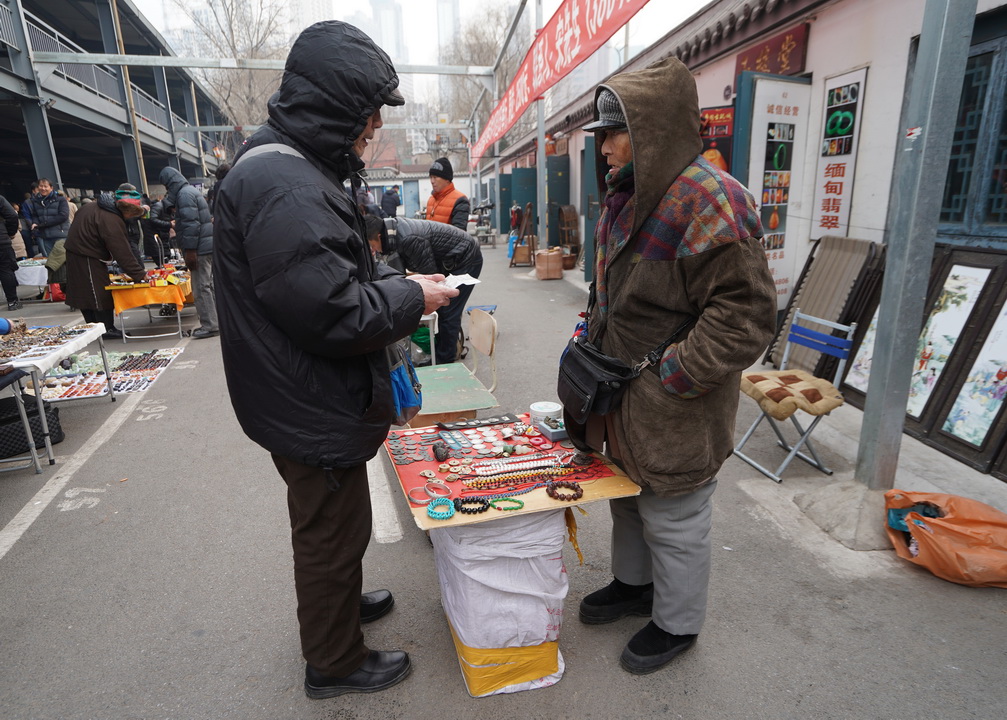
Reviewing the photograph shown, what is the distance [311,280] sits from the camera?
1.48 metres

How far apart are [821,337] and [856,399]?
2.91 ft

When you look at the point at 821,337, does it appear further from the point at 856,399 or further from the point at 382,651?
the point at 382,651

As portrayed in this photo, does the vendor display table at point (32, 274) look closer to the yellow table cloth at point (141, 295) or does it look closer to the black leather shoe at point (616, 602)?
the yellow table cloth at point (141, 295)

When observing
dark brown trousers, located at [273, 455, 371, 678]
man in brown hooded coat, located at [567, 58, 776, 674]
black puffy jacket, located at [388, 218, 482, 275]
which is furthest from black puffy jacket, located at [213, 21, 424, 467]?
black puffy jacket, located at [388, 218, 482, 275]

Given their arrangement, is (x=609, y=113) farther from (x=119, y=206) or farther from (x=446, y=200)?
(x=119, y=206)

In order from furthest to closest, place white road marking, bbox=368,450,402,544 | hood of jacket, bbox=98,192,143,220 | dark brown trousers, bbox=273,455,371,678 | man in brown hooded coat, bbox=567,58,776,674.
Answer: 1. hood of jacket, bbox=98,192,143,220
2. white road marking, bbox=368,450,402,544
3. dark brown trousers, bbox=273,455,371,678
4. man in brown hooded coat, bbox=567,58,776,674

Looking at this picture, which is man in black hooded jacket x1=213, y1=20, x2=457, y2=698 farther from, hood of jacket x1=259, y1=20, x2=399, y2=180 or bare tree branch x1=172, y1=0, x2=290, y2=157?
bare tree branch x1=172, y1=0, x2=290, y2=157

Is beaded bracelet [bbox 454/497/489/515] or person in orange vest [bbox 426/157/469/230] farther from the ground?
person in orange vest [bbox 426/157/469/230]

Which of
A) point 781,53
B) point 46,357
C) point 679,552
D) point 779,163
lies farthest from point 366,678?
point 781,53

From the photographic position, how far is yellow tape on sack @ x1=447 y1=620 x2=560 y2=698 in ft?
6.55

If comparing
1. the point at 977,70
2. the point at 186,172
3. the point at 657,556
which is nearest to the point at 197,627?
the point at 657,556

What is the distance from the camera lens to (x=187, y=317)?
9.30 m

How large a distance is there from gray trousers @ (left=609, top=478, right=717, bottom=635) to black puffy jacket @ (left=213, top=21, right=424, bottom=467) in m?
0.99

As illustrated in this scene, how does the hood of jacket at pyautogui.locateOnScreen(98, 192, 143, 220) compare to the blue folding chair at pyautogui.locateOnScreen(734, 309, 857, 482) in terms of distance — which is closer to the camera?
the blue folding chair at pyautogui.locateOnScreen(734, 309, 857, 482)
